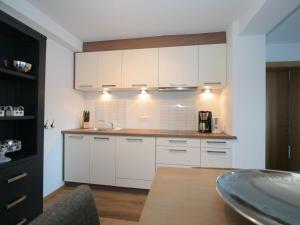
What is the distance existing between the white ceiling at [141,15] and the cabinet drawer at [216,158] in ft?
5.44

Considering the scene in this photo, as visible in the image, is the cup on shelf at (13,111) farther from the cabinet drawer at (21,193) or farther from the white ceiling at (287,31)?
the white ceiling at (287,31)

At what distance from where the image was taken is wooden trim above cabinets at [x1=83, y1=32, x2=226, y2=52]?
8.77 feet

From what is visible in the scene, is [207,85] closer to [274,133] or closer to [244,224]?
[274,133]

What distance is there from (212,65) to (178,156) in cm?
137

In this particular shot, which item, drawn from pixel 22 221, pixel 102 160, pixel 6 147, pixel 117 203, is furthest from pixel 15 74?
pixel 117 203

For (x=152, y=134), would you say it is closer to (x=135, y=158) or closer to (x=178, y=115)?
(x=135, y=158)

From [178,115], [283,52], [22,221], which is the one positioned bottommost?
[22,221]

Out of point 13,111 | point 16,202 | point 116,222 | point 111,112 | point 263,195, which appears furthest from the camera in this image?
point 111,112

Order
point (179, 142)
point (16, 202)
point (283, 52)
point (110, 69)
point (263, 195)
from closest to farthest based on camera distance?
point (263, 195) < point (16, 202) < point (179, 142) < point (110, 69) < point (283, 52)

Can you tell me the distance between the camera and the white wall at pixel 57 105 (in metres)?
2.46

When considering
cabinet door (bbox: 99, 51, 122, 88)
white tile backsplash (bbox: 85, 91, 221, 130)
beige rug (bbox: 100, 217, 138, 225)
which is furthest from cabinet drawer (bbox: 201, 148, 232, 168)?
cabinet door (bbox: 99, 51, 122, 88)

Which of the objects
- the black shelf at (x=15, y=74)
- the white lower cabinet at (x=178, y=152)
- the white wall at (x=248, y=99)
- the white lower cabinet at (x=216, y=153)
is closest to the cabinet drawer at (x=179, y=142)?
the white lower cabinet at (x=178, y=152)

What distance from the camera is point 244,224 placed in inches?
22.8

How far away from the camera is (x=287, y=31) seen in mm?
2604
